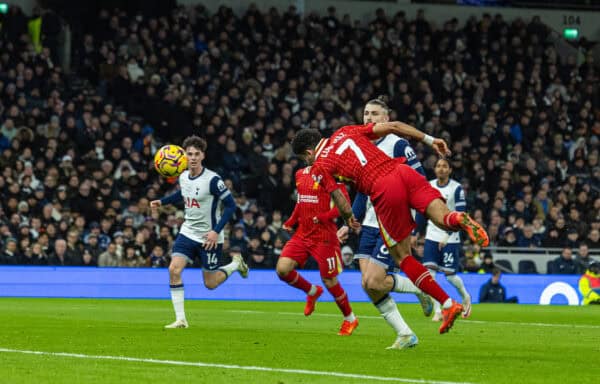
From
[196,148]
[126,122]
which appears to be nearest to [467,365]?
[196,148]

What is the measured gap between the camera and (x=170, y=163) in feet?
54.8

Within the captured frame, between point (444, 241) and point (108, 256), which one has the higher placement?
point (444, 241)

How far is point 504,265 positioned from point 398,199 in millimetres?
18932

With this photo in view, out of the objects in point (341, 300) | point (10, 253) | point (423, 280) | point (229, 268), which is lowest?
point (10, 253)

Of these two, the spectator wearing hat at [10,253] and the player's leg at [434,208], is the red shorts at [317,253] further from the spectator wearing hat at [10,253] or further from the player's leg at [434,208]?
the spectator wearing hat at [10,253]

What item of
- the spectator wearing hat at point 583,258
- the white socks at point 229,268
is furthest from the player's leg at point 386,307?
the spectator wearing hat at point 583,258

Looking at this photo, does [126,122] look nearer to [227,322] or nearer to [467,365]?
[227,322]

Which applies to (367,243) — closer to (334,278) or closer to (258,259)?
(334,278)

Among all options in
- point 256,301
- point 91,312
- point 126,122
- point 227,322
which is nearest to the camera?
point 227,322

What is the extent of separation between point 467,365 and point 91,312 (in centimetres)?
1016

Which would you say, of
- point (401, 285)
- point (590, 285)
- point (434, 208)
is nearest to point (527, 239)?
point (590, 285)

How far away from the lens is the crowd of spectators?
26.9 metres

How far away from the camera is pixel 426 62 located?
36281mm

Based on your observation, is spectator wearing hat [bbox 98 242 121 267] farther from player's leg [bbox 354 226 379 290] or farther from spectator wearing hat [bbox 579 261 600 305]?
player's leg [bbox 354 226 379 290]
